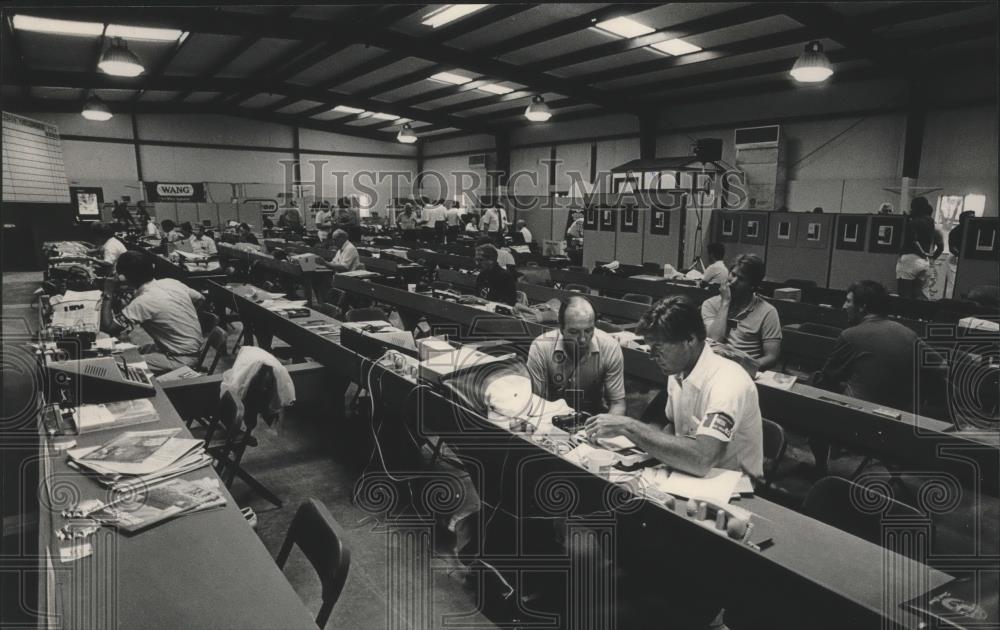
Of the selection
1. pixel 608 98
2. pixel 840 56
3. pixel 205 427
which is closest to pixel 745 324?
pixel 205 427

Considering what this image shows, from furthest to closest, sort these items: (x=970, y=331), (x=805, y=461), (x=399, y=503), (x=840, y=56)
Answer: (x=840, y=56) < (x=970, y=331) < (x=805, y=461) < (x=399, y=503)

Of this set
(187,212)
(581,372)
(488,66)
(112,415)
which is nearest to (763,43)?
(488,66)

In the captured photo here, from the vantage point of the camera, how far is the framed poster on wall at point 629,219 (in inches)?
415

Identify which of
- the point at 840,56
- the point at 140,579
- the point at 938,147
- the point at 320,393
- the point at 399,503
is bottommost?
the point at 399,503

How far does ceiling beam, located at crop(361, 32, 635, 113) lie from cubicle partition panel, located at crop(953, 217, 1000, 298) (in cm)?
681

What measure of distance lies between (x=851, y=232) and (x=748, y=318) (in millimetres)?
5355

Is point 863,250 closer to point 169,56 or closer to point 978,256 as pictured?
point 978,256

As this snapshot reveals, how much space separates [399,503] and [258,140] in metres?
17.7

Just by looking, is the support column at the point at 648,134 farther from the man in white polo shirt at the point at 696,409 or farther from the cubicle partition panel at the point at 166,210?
the cubicle partition panel at the point at 166,210

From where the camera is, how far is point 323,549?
1792 millimetres

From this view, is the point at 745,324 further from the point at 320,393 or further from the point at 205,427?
the point at 205,427

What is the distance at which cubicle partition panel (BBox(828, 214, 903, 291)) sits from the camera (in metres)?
7.84

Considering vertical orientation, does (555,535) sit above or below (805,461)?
above

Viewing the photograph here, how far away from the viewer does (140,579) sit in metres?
1.62
